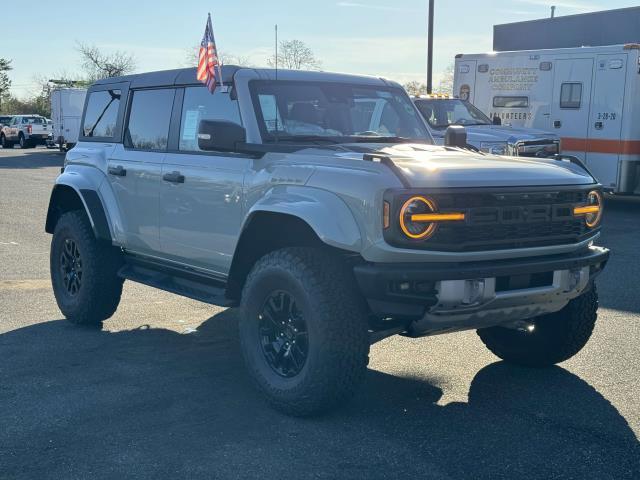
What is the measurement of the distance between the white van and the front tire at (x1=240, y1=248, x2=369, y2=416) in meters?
31.2

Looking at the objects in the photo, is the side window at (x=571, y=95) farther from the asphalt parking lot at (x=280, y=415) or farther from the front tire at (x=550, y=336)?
the front tire at (x=550, y=336)

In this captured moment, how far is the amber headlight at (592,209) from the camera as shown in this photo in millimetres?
4902

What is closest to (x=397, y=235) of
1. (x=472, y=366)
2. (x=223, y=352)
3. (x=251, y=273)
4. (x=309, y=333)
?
(x=309, y=333)

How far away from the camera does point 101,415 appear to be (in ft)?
15.2

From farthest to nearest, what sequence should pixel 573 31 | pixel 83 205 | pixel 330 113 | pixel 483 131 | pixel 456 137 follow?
pixel 573 31 < pixel 483 131 < pixel 83 205 < pixel 456 137 < pixel 330 113

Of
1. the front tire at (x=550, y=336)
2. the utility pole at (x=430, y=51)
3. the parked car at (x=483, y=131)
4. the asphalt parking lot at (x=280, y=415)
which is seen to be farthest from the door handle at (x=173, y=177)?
the utility pole at (x=430, y=51)

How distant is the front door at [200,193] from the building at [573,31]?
24346 millimetres

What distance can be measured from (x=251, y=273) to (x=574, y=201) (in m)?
1.87

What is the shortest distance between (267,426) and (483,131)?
10803 mm

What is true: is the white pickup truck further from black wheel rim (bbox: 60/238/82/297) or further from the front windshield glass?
the front windshield glass

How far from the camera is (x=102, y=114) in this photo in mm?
6934

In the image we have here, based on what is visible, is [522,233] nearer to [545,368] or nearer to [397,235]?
[397,235]

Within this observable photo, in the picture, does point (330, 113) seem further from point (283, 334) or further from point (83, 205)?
point (83, 205)

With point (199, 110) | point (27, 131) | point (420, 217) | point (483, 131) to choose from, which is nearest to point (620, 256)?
point (483, 131)
